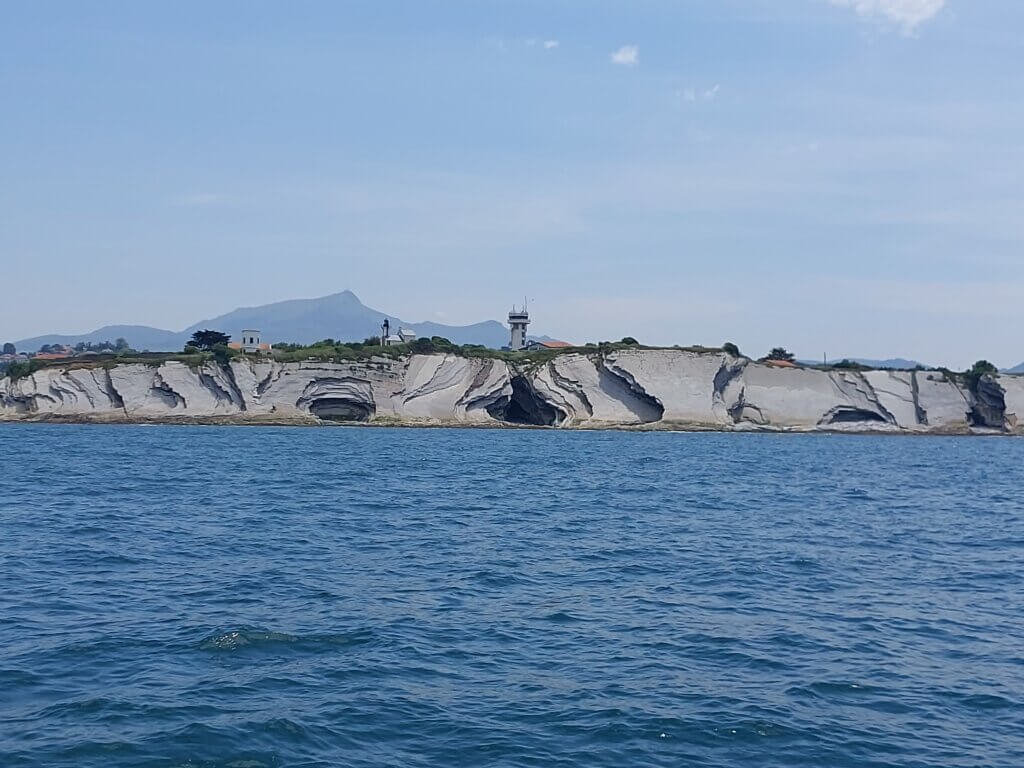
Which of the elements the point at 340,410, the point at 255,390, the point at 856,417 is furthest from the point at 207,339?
the point at 856,417

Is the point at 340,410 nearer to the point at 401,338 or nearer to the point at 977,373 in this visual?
the point at 401,338

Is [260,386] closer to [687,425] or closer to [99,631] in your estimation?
[687,425]

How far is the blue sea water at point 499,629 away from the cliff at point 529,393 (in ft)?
175

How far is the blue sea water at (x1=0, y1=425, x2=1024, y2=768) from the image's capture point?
1136cm

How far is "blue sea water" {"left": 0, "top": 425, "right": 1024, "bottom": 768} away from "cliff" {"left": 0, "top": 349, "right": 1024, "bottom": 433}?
53.3 metres

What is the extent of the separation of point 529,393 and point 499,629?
79926mm

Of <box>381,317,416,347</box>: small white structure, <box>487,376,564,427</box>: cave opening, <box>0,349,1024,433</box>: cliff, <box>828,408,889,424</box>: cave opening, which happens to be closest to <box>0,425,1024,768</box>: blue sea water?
<box>0,349,1024,433</box>: cliff

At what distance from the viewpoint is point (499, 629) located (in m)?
16.2

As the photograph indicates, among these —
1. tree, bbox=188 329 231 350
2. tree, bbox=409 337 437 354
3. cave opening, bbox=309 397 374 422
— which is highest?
tree, bbox=188 329 231 350

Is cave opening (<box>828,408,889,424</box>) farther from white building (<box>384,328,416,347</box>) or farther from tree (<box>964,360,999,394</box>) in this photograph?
white building (<box>384,328,416,347</box>)

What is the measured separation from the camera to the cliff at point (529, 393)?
88.4 m

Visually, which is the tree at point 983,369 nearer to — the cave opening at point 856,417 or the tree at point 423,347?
the cave opening at point 856,417

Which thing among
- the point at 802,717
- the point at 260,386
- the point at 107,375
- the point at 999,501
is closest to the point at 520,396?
the point at 260,386

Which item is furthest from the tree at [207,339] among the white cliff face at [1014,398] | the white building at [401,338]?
the white cliff face at [1014,398]
